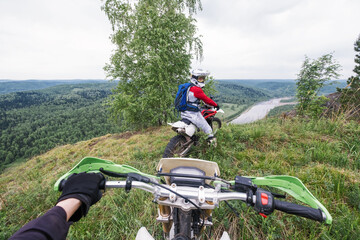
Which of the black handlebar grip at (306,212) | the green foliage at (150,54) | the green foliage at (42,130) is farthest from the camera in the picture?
the green foliage at (42,130)

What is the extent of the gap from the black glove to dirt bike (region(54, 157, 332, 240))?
0.31 feet

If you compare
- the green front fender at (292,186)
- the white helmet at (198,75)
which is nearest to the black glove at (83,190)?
the green front fender at (292,186)

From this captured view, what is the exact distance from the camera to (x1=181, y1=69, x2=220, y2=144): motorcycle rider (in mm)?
4270

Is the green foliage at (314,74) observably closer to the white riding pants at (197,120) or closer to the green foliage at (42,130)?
the white riding pants at (197,120)

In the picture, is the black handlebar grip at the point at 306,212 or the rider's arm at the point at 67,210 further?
the black handlebar grip at the point at 306,212

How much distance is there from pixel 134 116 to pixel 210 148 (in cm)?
791

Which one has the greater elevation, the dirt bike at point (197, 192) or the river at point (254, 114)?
the dirt bike at point (197, 192)

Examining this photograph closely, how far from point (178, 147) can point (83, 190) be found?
10.4ft

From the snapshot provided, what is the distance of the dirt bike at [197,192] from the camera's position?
1.22m

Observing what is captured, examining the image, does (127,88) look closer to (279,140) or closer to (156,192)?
(279,140)

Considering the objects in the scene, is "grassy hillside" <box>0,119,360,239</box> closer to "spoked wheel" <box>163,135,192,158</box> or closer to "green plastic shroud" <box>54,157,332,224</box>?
"spoked wheel" <box>163,135,192,158</box>

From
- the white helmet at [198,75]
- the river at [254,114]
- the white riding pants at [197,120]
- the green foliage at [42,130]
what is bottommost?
the green foliage at [42,130]

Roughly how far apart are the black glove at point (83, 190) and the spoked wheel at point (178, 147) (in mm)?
2741

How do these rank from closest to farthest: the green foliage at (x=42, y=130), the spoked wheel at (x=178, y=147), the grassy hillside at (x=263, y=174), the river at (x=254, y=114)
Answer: the grassy hillside at (x=263, y=174)
the spoked wheel at (x=178, y=147)
the river at (x=254, y=114)
the green foliage at (x=42, y=130)
